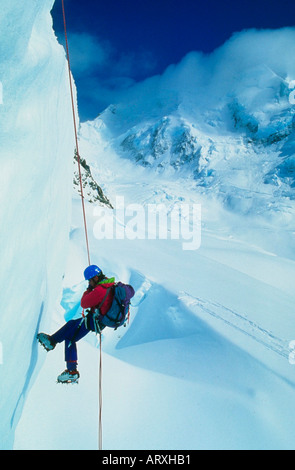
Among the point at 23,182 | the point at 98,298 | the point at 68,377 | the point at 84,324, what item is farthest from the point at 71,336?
the point at 23,182

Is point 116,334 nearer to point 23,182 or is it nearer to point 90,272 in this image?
point 90,272

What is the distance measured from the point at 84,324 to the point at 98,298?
39 centimetres

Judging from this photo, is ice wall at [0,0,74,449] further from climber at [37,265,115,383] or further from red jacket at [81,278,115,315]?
red jacket at [81,278,115,315]

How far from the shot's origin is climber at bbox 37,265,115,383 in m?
2.59

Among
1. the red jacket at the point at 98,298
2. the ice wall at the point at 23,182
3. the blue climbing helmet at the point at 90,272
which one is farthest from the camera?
the blue climbing helmet at the point at 90,272

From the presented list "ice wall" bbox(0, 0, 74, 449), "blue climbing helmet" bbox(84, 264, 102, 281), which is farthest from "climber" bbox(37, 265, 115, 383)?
"ice wall" bbox(0, 0, 74, 449)

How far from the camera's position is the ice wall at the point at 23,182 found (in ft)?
5.60

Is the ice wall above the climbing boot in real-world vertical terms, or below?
above

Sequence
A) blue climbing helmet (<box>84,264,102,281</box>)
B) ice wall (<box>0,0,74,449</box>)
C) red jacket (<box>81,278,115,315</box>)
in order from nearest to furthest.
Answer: ice wall (<box>0,0,74,449</box>)
red jacket (<box>81,278,115,315</box>)
blue climbing helmet (<box>84,264,102,281</box>)

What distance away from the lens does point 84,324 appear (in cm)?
276

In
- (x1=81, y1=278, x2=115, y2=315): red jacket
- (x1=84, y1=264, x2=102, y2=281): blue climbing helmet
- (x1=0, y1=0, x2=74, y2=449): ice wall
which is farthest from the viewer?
(x1=84, y1=264, x2=102, y2=281): blue climbing helmet

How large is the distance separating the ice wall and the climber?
220mm

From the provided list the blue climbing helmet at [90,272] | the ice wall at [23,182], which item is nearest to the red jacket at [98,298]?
the blue climbing helmet at [90,272]

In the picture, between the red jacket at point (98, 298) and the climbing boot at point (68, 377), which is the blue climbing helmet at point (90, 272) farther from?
the climbing boot at point (68, 377)
